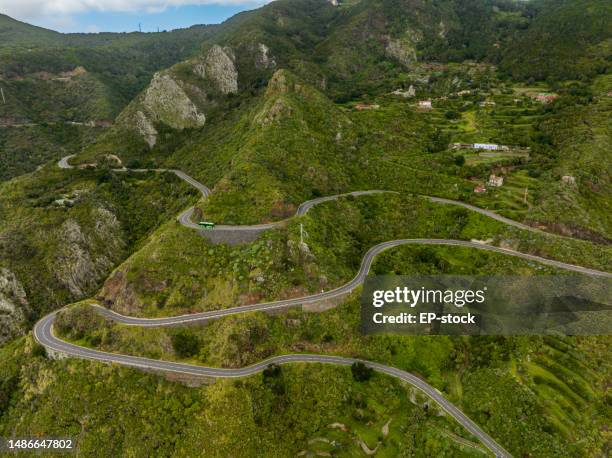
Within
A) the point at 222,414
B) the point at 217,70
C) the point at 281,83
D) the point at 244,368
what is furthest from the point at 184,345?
the point at 217,70

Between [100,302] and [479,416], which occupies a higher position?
[100,302]

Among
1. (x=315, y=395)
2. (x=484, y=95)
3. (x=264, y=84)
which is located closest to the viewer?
(x=315, y=395)

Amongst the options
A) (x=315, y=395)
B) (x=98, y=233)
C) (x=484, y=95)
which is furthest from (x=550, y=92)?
(x=98, y=233)

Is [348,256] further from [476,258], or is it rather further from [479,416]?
[479,416]

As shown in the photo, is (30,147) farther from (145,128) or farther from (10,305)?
(10,305)

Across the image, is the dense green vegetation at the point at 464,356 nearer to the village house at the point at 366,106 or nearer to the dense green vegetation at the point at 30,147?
the village house at the point at 366,106

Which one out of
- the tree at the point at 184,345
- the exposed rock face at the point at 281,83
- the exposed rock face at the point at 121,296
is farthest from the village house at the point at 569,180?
the exposed rock face at the point at 121,296

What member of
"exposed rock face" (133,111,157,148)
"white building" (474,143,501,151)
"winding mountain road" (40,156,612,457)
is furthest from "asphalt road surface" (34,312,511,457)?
"exposed rock face" (133,111,157,148)
